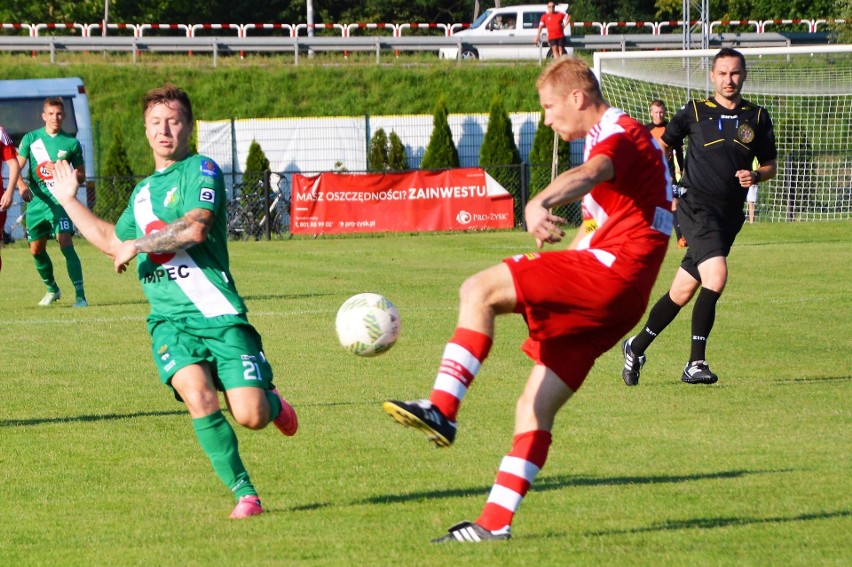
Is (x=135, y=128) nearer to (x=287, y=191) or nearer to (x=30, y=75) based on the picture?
(x=30, y=75)

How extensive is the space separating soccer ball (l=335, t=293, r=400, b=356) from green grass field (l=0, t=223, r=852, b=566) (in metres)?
0.72

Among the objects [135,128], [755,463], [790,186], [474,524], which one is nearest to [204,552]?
[474,524]

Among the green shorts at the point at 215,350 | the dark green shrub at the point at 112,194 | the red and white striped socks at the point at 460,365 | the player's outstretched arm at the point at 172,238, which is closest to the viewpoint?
the red and white striped socks at the point at 460,365

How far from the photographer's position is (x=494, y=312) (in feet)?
15.4

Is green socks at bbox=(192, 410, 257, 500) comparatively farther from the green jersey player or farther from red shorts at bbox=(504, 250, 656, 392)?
red shorts at bbox=(504, 250, 656, 392)

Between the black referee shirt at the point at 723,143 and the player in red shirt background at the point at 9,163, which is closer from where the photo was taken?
the black referee shirt at the point at 723,143

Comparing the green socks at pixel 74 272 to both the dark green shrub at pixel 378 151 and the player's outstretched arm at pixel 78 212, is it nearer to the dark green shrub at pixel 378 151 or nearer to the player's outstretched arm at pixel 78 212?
the player's outstretched arm at pixel 78 212

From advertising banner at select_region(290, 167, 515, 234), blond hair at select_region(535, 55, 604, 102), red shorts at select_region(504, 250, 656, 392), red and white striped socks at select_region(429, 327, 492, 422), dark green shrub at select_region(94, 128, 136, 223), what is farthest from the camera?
dark green shrub at select_region(94, 128, 136, 223)

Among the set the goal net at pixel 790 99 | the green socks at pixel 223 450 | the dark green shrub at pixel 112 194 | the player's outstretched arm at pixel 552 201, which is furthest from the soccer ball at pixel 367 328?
the dark green shrub at pixel 112 194

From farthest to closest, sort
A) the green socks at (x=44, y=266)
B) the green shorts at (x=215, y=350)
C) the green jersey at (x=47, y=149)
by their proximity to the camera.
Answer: the green socks at (x=44, y=266), the green jersey at (x=47, y=149), the green shorts at (x=215, y=350)

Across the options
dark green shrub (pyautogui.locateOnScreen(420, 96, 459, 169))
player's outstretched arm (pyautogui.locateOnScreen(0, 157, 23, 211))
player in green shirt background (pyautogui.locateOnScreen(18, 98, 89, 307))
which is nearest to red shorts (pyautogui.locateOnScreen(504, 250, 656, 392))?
player's outstretched arm (pyautogui.locateOnScreen(0, 157, 23, 211))

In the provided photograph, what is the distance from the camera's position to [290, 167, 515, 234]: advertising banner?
2652cm

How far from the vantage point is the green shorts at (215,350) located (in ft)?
18.1

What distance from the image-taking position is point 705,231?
30.1ft
